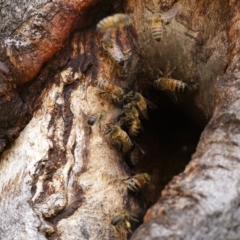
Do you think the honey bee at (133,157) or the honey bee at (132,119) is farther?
the honey bee at (133,157)

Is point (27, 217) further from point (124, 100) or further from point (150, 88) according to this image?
point (150, 88)

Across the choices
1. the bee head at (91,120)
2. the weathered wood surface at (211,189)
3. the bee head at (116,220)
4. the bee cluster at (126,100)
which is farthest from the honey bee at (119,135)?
the weathered wood surface at (211,189)

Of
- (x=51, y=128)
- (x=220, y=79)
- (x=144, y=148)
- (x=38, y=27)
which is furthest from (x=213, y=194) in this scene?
(x=144, y=148)

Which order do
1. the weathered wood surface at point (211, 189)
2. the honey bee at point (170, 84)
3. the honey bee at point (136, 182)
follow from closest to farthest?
the weathered wood surface at point (211, 189) → the honey bee at point (136, 182) → the honey bee at point (170, 84)

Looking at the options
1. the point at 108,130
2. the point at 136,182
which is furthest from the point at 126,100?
the point at 136,182

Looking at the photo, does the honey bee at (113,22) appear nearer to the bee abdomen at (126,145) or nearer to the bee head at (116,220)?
the bee abdomen at (126,145)

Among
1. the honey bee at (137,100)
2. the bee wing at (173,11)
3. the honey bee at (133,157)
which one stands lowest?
the honey bee at (133,157)

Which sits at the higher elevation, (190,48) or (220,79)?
(190,48)
